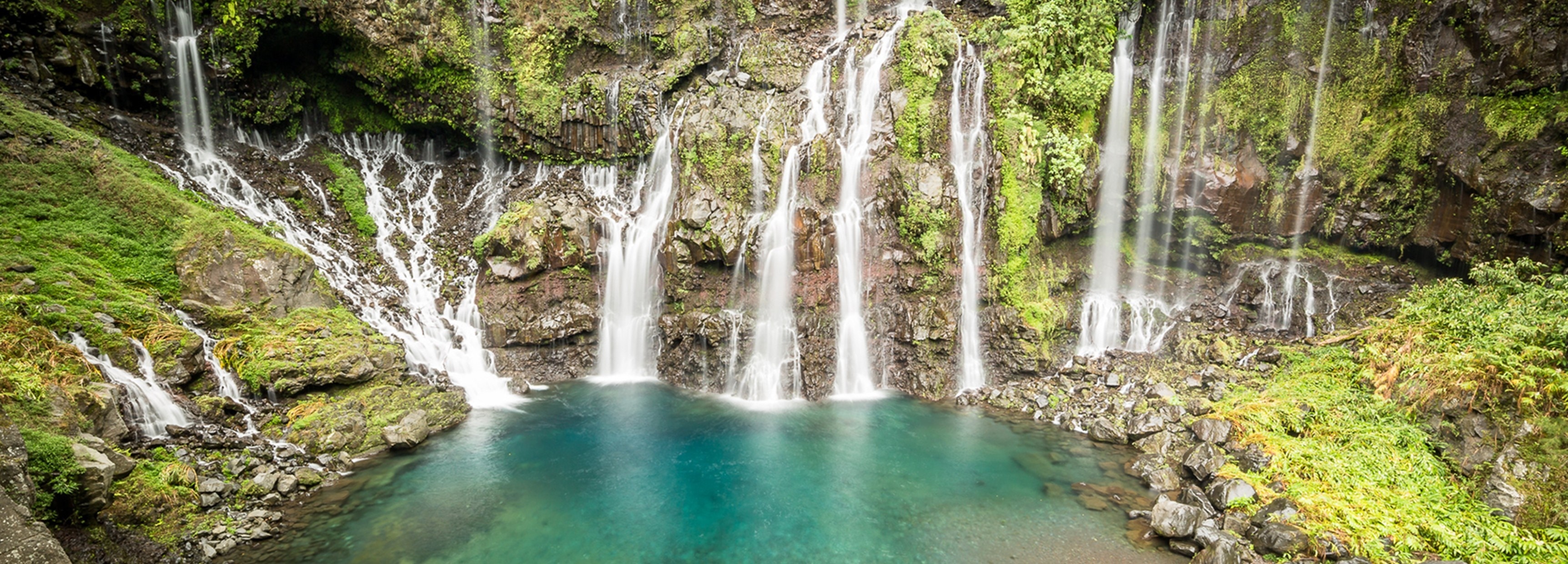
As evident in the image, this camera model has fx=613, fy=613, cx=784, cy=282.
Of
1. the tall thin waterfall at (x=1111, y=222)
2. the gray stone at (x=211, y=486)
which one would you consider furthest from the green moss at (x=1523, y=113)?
the gray stone at (x=211, y=486)

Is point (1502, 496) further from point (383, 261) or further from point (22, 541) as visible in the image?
point (383, 261)

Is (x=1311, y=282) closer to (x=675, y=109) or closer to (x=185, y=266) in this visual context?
(x=675, y=109)

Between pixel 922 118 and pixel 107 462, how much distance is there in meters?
15.3

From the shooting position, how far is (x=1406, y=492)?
800 cm

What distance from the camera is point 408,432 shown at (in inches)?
444

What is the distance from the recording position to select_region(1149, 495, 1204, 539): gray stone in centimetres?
823

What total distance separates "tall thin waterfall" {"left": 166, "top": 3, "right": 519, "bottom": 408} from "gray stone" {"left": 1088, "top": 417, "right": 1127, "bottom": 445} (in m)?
12.6

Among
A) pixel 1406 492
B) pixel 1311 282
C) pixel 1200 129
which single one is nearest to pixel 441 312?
pixel 1406 492

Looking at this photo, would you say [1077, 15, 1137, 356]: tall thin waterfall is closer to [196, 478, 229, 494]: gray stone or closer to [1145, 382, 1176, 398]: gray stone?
[1145, 382, 1176, 398]: gray stone

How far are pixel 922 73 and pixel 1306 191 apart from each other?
972 centimetres

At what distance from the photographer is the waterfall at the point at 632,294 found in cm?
1638

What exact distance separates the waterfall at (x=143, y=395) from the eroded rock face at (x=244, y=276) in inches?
86.3

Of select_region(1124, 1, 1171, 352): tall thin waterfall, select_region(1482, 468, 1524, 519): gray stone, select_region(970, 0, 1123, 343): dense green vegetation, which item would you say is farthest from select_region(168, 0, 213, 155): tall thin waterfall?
select_region(1482, 468, 1524, 519): gray stone

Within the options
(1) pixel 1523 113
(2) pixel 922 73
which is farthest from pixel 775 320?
(1) pixel 1523 113
